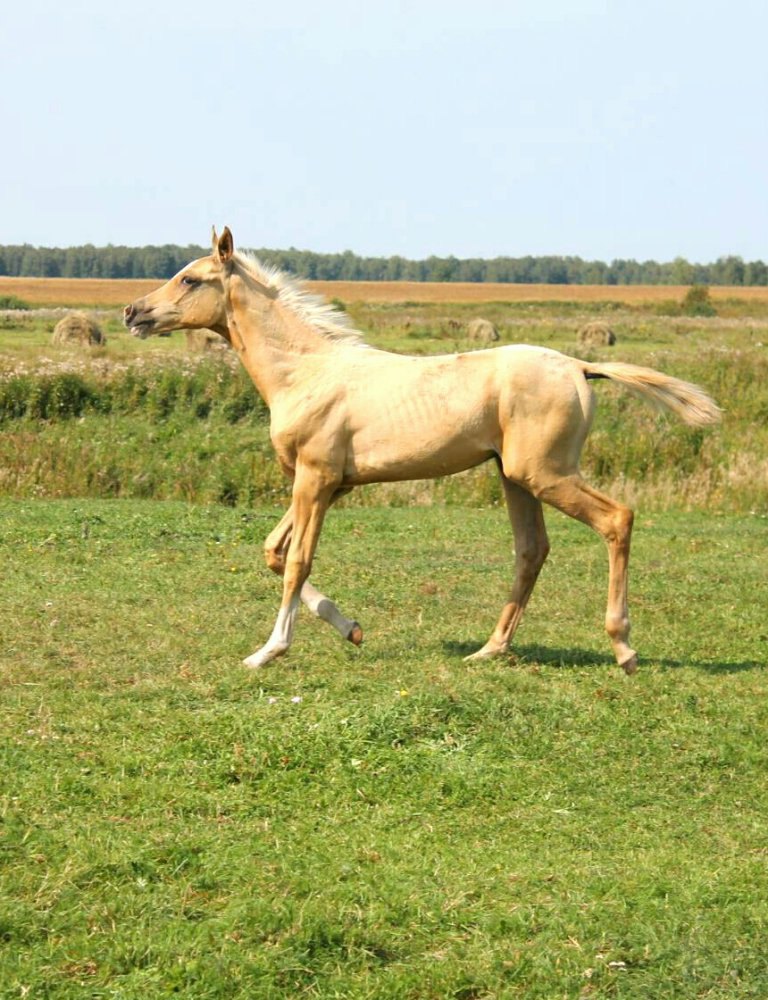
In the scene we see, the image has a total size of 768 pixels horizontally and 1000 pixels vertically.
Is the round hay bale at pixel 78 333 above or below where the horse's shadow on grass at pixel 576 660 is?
above

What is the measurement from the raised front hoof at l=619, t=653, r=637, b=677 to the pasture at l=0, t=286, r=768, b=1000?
14cm

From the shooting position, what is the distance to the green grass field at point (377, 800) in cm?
500

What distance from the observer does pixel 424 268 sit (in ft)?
445

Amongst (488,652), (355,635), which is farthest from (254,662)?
(488,652)

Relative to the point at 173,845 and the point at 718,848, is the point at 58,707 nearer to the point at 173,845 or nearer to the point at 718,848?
the point at 173,845

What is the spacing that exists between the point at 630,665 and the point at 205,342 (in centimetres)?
1982

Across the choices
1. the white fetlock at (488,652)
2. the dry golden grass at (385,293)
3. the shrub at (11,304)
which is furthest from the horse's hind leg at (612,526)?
the dry golden grass at (385,293)

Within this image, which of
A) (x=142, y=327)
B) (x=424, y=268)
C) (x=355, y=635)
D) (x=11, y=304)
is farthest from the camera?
(x=424, y=268)

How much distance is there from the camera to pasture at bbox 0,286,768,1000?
5.04 metres

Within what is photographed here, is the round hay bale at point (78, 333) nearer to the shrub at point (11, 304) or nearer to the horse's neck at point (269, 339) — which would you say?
the horse's neck at point (269, 339)

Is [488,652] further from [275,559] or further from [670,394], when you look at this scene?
[670,394]

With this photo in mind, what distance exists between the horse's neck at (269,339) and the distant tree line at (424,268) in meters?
91.6

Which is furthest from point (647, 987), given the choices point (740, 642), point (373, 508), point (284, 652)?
point (373, 508)

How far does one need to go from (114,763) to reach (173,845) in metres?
0.95
